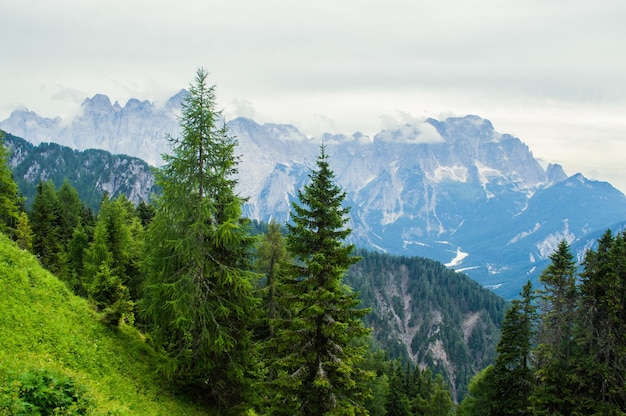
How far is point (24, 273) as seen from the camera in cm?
2014

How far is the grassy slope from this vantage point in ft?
52.1

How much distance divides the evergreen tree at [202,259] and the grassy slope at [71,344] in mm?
1546

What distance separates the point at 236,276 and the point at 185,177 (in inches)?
216

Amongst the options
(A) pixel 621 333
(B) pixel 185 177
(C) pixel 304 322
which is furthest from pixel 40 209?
(A) pixel 621 333

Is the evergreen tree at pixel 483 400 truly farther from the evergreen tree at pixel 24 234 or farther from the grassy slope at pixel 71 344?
the evergreen tree at pixel 24 234

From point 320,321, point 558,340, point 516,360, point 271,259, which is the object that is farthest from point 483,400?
point 320,321

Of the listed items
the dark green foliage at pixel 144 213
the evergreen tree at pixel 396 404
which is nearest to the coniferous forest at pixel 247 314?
the evergreen tree at pixel 396 404

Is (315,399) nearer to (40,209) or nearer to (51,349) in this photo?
(51,349)

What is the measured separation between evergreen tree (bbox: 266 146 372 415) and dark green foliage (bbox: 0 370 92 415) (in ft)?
24.2

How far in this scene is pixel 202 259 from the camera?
2022cm

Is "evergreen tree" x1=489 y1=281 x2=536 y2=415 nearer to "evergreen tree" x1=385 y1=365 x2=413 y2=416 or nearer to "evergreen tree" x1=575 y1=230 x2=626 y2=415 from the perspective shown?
"evergreen tree" x1=575 y1=230 x2=626 y2=415

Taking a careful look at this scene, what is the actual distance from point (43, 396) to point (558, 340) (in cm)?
3050

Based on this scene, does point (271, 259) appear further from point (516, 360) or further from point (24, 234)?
point (24, 234)

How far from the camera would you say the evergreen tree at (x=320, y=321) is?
1678 cm
